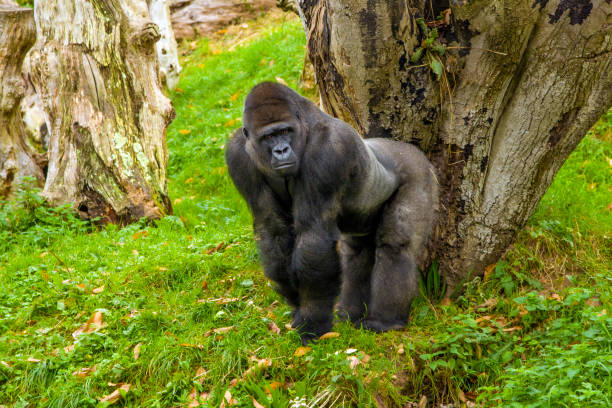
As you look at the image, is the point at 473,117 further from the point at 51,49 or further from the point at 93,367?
the point at 51,49

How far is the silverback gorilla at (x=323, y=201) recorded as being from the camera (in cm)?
314

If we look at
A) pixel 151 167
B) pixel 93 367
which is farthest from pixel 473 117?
pixel 151 167

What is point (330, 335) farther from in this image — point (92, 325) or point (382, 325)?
point (92, 325)

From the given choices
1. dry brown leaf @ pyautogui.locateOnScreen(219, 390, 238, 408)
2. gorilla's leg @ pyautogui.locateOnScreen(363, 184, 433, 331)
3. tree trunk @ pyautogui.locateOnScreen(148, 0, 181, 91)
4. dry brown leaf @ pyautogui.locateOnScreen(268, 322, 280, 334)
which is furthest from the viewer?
tree trunk @ pyautogui.locateOnScreen(148, 0, 181, 91)

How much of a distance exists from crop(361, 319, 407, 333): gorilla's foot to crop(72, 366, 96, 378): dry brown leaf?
5.22 ft

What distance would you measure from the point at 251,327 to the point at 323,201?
98cm

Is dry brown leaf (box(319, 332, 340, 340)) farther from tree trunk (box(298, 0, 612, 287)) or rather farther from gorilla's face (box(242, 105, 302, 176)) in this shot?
tree trunk (box(298, 0, 612, 287))

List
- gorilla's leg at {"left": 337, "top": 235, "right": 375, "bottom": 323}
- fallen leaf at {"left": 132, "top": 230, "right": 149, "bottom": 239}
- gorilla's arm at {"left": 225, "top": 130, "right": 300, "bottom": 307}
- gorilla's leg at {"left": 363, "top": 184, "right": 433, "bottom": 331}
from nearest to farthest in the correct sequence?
1. gorilla's arm at {"left": 225, "top": 130, "right": 300, "bottom": 307}
2. gorilla's leg at {"left": 363, "top": 184, "right": 433, "bottom": 331}
3. gorilla's leg at {"left": 337, "top": 235, "right": 375, "bottom": 323}
4. fallen leaf at {"left": 132, "top": 230, "right": 149, "bottom": 239}

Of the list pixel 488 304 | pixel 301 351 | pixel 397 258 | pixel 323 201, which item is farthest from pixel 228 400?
pixel 488 304

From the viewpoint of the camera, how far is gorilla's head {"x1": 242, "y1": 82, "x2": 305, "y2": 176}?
3.05m

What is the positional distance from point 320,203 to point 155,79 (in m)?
3.53

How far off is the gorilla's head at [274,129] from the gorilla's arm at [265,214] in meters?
0.13

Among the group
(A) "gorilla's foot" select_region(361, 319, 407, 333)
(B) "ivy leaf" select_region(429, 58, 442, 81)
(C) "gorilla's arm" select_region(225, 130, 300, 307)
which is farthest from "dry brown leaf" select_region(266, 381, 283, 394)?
(B) "ivy leaf" select_region(429, 58, 442, 81)

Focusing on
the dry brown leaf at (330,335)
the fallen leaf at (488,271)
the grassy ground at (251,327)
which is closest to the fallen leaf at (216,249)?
the grassy ground at (251,327)
